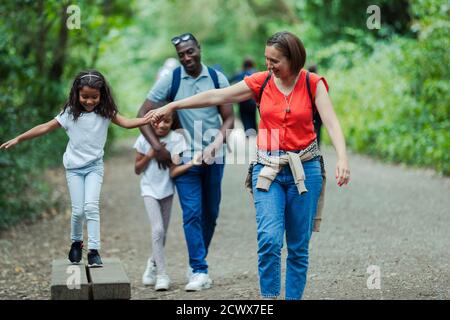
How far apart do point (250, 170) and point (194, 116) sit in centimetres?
163

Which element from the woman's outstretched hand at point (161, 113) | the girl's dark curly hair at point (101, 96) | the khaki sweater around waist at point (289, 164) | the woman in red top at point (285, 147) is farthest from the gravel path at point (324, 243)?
the girl's dark curly hair at point (101, 96)

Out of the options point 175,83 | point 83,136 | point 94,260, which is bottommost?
point 94,260

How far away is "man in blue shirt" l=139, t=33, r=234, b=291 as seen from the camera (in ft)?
25.5

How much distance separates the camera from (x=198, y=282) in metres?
7.86

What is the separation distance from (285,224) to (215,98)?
104 centimetres

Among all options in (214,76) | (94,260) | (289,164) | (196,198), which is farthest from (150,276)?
(289,164)

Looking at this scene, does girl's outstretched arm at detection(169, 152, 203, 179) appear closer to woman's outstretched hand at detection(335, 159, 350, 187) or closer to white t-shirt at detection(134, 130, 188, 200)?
white t-shirt at detection(134, 130, 188, 200)

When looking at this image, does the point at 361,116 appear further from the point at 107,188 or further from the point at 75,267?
the point at 75,267

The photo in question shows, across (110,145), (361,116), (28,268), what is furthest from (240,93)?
(110,145)

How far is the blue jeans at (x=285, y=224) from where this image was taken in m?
6.03

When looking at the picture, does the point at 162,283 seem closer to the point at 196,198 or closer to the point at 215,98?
the point at 196,198

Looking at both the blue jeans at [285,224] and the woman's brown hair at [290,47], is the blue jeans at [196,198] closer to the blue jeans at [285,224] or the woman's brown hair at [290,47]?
the blue jeans at [285,224]

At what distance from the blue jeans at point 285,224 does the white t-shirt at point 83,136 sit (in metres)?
1.22

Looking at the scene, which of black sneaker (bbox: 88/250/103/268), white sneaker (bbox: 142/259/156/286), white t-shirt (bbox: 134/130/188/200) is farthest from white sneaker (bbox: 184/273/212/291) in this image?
black sneaker (bbox: 88/250/103/268)
